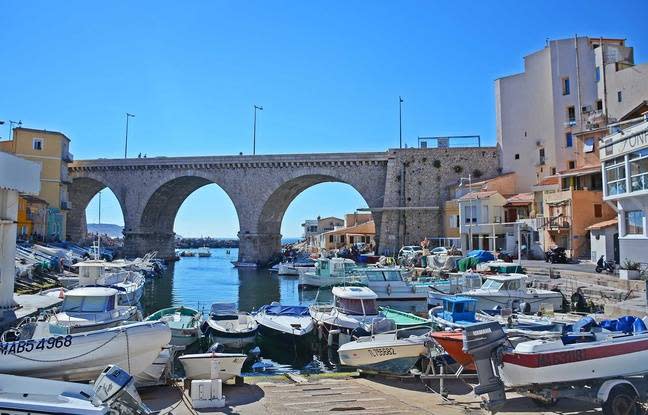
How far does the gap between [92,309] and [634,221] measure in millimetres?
19520

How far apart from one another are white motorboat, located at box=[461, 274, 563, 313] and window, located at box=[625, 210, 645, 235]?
402 centimetres

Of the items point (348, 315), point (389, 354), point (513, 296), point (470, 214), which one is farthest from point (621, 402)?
point (470, 214)

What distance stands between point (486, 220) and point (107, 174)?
38.8m

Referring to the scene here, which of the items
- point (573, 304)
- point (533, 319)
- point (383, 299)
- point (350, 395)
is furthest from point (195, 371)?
point (573, 304)

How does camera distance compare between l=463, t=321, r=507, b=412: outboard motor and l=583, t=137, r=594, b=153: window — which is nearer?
l=463, t=321, r=507, b=412: outboard motor

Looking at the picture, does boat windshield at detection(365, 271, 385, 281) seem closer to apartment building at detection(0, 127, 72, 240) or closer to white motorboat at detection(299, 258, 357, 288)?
white motorboat at detection(299, 258, 357, 288)

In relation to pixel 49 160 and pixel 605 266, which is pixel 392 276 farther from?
pixel 49 160

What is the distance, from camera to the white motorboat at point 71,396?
20.0 ft

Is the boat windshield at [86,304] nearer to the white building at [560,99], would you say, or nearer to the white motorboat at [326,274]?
the white motorboat at [326,274]

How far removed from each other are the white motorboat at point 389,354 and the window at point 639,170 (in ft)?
41.6

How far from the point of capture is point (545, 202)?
1228 inches

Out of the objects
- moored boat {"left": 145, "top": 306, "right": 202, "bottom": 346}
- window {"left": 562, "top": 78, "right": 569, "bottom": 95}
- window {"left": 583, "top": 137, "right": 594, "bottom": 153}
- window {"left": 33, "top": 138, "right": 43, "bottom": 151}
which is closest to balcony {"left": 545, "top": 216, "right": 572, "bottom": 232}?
window {"left": 583, "top": 137, "right": 594, "bottom": 153}

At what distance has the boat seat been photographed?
8141mm

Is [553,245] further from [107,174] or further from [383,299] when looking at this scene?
[107,174]
